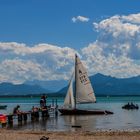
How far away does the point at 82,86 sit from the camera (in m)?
65.7

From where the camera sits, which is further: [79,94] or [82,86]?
[82,86]

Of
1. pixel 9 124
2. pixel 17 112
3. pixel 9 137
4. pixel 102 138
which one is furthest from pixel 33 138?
pixel 17 112

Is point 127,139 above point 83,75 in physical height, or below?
below

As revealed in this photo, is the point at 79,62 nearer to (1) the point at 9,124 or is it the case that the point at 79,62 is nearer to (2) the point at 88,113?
(2) the point at 88,113

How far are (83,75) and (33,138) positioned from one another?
120 ft

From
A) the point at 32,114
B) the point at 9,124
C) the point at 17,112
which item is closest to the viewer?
the point at 9,124

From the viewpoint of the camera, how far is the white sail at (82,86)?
2574 inches

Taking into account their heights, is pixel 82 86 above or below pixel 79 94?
above

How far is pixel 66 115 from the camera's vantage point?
64938 millimetres

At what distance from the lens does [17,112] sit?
53656mm

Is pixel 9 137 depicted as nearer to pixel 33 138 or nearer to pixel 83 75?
pixel 33 138

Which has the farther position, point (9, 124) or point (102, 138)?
point (9, 124)

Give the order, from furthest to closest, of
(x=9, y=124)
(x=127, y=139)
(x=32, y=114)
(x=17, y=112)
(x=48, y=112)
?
(x=48, y=112) < (x=32, y=114) < (x=17, y=112) < (x=9, y=124) < (x=127, y=139)

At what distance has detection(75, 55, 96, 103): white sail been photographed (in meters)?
65.4
